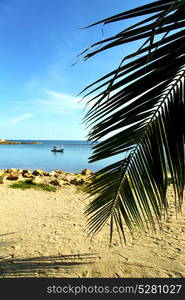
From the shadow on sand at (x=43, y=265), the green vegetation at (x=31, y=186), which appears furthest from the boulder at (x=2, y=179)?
the shadow on sand at (x=43, y=265)

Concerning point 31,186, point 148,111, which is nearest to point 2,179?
point 31,186

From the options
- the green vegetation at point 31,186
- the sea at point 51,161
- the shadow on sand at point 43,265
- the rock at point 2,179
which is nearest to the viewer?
the shadow on sand at point 43,265

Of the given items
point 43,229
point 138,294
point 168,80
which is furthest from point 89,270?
point 168,80

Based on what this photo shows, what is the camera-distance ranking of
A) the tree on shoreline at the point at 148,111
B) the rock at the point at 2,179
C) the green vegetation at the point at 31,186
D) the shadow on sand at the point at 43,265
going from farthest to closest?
the rock at the point at 2,179 < the green vegetation at the point at 31,186 < the shadow on sand at the point at 43,265 < the tree on shoreline at the point at 148,111

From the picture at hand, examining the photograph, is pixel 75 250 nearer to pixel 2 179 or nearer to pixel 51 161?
pixel 2 179

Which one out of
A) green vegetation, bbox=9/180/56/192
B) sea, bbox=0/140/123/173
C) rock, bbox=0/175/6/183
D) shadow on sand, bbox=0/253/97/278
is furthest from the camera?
sea, bbox=0/140/123/173

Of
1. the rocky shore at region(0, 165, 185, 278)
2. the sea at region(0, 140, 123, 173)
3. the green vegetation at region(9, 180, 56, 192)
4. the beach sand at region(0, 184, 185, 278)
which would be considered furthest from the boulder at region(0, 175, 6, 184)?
the sea at region(0, 140, 123, 173)

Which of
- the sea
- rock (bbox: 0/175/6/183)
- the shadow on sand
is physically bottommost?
the shadow on sand

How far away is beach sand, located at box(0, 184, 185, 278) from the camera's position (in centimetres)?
318

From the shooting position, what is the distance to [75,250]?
12.9 feet

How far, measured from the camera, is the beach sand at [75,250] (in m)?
3.18

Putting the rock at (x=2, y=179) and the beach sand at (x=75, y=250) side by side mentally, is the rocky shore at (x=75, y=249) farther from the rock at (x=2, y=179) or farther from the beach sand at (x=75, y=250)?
the rock at (x=2, y=179)

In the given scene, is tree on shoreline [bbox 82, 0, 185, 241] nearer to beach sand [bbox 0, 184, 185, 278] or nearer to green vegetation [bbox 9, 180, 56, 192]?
beach sand [bbox 0, 184, 185, 278]

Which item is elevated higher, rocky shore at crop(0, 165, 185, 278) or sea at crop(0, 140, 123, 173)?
sea at crop(0, 140, 123, 173)
